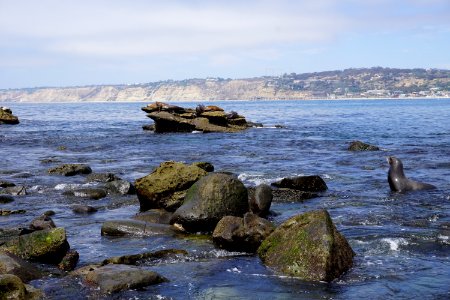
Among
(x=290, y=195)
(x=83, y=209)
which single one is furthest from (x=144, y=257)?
(x=290, y=195)

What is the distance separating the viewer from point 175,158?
27.7 m

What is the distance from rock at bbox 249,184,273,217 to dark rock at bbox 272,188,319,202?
70.8 inches

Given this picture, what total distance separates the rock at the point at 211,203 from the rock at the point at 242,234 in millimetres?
1204

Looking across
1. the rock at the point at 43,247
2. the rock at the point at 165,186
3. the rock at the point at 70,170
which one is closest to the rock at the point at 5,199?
the rock at the point at 165,186

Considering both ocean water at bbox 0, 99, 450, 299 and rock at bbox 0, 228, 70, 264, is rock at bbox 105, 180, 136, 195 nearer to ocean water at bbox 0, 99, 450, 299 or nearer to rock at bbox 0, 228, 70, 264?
ocean water at bbox 0, 99, 450, 299

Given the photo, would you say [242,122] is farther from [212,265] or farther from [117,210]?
[212,265]

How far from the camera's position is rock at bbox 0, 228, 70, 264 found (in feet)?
32.1

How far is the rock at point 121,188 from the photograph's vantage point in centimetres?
1720

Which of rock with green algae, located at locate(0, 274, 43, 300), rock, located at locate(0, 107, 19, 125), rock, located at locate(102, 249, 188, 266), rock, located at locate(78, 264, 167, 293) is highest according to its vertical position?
rock with green algae, located at locate(0, 274, 43, 300)

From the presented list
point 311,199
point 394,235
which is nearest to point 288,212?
point 311,199

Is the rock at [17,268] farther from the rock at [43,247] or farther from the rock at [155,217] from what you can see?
the rock at [155,217]

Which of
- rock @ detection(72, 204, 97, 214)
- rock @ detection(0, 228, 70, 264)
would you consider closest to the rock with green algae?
rock @ detection(0, 228, 70, 264)

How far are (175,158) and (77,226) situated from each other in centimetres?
1493

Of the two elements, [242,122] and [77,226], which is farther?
[242,122]
